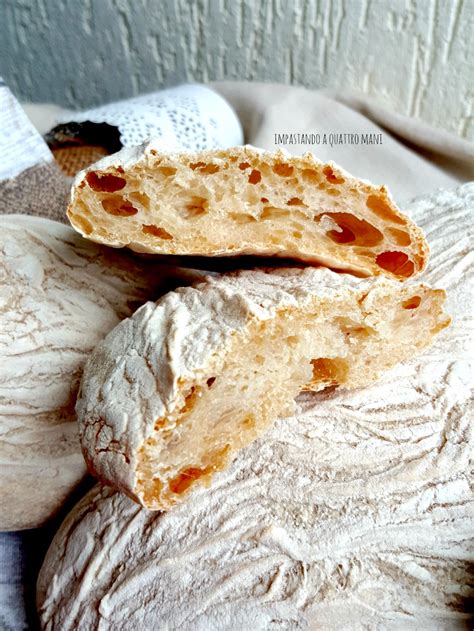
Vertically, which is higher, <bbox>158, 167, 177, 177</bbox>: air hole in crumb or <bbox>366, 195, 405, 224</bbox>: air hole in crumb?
<bbox>158, 167, 177, 177</bbox>: air hole in crumb

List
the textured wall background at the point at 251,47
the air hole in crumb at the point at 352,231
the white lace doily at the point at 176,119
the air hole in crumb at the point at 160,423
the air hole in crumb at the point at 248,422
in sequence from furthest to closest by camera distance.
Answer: the textured wall background at the point at 251,47, the white lace doily at the point at 176,119, the air hole in crumb at the point at 352,231, the air hole in crumb at the point at 248,422, the air hole in crumb at the point at 160,423

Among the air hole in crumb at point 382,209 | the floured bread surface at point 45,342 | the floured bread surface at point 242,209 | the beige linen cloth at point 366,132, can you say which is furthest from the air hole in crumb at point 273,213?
the beige linen cloth at point 366,132

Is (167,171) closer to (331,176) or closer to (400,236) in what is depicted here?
(331,176)

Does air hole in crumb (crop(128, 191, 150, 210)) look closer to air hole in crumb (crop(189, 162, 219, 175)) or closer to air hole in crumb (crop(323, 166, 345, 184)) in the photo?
air hole in crumb (crop(189, 162, 219, 175))

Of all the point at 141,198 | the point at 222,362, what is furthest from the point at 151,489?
the point at 141,198

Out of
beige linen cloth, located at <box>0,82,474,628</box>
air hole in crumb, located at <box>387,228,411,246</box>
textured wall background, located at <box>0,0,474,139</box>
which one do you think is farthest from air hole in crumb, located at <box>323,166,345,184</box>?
textured wall background, located at <box>0,0,474,139</box>

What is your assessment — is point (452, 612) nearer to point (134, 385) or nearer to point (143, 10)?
point (134, 385)

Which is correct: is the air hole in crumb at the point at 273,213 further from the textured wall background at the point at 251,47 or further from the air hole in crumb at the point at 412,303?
the textured wall background at the point at 251,47
